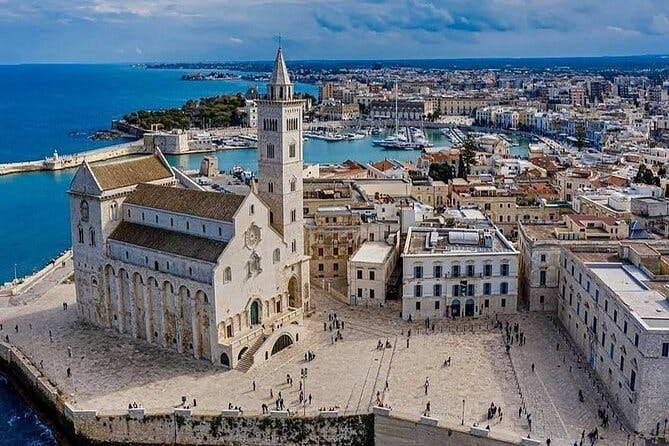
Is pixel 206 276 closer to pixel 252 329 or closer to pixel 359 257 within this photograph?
pixel 252 329

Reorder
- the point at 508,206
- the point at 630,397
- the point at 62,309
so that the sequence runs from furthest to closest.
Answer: the point at 508,206, the point at 62,309, the point at 630,397

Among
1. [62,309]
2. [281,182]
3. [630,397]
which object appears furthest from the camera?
[62,309]

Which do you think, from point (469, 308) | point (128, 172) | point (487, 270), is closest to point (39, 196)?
point (128, 172)

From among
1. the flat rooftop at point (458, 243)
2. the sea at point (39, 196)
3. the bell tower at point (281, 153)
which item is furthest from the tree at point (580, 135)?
the bell tower at point (281, 153)

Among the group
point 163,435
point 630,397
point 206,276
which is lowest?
point 163,435

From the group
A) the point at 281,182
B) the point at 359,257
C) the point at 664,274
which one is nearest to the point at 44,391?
the point at 281,182

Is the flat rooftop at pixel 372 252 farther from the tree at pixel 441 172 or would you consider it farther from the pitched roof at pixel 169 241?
the tree at pixel 441 172

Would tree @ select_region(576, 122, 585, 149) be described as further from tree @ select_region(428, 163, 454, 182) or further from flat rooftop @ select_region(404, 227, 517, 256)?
flat rooftop @ select_region(404, 227, 517, 256)
